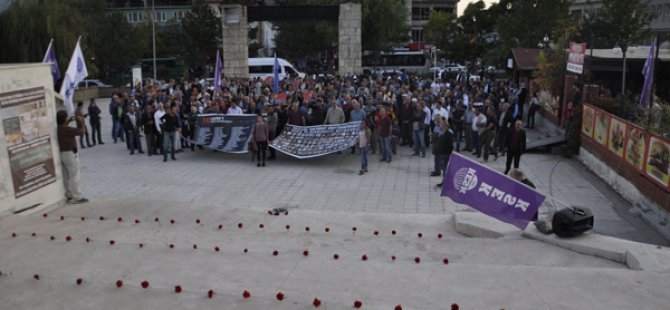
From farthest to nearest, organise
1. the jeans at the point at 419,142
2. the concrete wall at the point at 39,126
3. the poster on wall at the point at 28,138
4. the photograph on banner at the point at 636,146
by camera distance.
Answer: the jeans at the point at 419,142 → the photograph on banner at the point at 636,146 → the poster on wall at the point at 28,138 → the concrete wall at the point at 39,126

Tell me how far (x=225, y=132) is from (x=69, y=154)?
648cm

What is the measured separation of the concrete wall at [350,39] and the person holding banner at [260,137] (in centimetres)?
2325

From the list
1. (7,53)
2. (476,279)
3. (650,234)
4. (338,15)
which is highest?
(338,15)

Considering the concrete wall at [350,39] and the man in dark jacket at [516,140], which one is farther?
the concrete wall at [350,39]

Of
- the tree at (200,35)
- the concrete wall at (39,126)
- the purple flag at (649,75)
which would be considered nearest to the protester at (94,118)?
the concrete wall at (39,126)

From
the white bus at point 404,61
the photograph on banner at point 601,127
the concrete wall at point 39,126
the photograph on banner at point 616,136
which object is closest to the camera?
the concrete wall at point 39,126

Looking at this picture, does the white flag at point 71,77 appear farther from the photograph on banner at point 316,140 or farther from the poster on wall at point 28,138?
the photograph on banner at point 316,140

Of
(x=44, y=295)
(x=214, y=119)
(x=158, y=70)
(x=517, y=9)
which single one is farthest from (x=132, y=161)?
(x=158, y=70)

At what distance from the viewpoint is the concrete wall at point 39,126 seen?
9492mm

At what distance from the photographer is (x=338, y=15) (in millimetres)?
38375

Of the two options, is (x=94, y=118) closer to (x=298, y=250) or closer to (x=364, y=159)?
(x=364, y=159)

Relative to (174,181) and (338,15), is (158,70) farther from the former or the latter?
(174,181)

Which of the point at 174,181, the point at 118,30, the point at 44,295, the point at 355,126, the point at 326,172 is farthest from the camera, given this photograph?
the point at 118,30

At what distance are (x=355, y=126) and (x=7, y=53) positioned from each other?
21.7 meters
